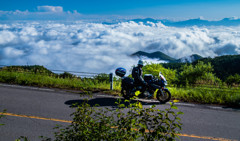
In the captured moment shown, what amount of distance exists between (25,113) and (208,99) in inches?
302

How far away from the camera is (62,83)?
449 inches

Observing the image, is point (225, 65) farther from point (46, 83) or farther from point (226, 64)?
point (46, 83)

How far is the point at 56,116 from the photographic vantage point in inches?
264

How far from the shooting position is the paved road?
566cm

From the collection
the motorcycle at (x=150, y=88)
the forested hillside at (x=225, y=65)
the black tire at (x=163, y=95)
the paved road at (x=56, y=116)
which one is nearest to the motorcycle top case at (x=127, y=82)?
the motorcycle at (x=150, y=88)

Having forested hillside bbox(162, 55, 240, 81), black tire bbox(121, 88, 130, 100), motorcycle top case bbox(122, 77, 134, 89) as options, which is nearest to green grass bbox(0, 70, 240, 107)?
black tire bbox(121, 88, 130, 100)

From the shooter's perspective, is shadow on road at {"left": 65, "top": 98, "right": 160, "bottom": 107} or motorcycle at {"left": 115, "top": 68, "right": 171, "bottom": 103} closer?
shadow on road at {"left": 65, "top": 98, "right": 160, "bottom": 107}

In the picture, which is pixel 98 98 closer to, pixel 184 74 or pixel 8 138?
pixel 8 138

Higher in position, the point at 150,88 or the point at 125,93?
the point at 150,88

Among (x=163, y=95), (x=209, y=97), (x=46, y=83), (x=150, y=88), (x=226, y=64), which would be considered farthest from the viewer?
(x=226, y=64)

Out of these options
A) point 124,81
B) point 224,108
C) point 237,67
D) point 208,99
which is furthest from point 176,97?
point 237,67

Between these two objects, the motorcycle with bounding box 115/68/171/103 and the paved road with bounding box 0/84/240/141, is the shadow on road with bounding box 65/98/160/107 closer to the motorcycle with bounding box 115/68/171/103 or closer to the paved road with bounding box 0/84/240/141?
the paved road with bounding box 0/84/240/141

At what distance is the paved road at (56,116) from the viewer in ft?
18.6

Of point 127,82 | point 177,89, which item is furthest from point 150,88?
point 177,89
